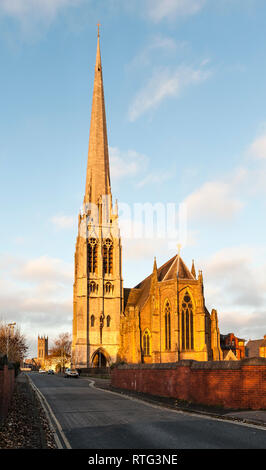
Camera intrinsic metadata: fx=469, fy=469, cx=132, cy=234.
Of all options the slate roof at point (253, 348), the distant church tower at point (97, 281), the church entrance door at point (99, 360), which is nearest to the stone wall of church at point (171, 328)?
the distant church tower at point (97, 281)

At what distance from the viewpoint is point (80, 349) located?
6862 centimetres

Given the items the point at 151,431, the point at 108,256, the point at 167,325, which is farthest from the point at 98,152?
the point at 151,431

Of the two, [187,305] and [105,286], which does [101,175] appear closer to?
[105,286]

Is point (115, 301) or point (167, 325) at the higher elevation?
point (115, 301)

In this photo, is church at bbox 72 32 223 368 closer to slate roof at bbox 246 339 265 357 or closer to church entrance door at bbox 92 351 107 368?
church entrance door at bbox 92 351 107 368

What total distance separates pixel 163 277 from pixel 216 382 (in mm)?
46858

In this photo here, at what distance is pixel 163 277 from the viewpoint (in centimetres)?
6406

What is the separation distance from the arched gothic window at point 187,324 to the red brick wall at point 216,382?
35.9m

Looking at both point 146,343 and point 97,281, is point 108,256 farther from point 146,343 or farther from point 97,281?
point 146,343

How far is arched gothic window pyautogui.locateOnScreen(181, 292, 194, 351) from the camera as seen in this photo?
58.9 metres

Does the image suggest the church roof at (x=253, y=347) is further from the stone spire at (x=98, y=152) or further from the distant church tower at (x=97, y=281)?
the stone spire at (x=98, y=152)

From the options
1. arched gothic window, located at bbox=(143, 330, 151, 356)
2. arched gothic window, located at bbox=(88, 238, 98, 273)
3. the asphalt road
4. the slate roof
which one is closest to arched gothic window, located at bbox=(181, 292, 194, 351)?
arched gothic window, located at bbox=(143, 330, 151, 356)

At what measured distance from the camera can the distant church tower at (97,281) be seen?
69.8 metres

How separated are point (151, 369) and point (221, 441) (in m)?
14.4
